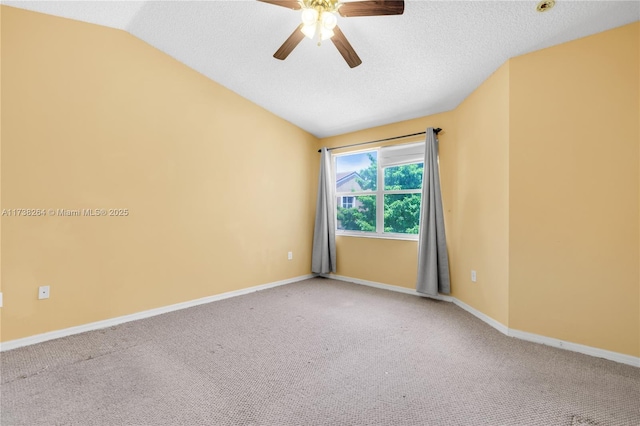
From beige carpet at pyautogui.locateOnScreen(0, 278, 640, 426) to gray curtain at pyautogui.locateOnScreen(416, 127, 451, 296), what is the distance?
0.81 m

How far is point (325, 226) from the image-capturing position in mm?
4359

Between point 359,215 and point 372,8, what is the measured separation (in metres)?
2.96

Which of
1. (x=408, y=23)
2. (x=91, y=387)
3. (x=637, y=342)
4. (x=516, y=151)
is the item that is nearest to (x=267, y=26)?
(x=408, y=23)

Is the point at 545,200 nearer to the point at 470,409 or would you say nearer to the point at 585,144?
the point at 585,144

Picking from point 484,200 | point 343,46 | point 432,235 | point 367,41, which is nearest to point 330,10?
point 343,46

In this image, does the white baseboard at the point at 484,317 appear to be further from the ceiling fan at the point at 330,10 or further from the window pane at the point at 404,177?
the ceiling fan at the point at 330,10

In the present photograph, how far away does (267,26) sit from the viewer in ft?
7.78

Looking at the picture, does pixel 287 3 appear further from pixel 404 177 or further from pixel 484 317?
pixel 484 317

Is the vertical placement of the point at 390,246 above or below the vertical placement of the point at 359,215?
below

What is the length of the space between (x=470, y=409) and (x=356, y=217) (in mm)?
3092

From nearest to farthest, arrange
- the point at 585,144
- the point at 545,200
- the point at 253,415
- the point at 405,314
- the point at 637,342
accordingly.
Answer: the point at 253,415 → the point at 637,342 → the point at 585,144 → the point at 545,200 → the point at 405,314

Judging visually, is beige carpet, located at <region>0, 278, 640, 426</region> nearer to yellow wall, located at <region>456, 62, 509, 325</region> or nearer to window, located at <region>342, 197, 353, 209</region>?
yellow wall, located at <region>456, 62, 509, 325</region>

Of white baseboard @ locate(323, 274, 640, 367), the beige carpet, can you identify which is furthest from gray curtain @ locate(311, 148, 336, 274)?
white baseboard @ locate(323, 274, 640, 367)

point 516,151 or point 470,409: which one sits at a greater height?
point 516,151
